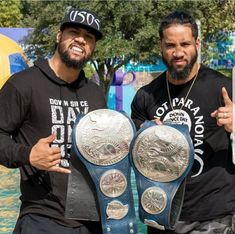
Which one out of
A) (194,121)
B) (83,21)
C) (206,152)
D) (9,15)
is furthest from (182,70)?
(9,15)

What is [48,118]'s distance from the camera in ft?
7.75

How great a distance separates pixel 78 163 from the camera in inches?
92.4

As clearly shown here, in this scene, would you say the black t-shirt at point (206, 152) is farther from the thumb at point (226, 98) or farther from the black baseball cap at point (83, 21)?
the black baseball cap at point (83, 21)

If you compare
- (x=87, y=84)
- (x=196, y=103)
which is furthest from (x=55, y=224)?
(x=196, y=103)

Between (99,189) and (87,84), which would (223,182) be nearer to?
(99,189)

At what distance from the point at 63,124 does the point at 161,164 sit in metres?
0.51

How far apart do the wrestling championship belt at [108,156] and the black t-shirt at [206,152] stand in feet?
1.16

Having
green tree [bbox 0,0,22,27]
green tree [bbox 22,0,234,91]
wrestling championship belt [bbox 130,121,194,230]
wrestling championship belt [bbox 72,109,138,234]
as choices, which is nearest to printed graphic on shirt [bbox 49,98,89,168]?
wrestling championship belt [bbox 72,109,138,234]

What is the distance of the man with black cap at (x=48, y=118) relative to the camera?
2293 millimetres

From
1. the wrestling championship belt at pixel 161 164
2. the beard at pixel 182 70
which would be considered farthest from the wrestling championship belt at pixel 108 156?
the beard at pixel 182 70

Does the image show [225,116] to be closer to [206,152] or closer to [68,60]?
[206,152]

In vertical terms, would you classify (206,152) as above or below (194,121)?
below

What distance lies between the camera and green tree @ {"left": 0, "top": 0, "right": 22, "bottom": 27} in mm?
22734

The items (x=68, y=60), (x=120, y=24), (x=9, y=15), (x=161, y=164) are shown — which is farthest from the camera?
(x=9, y=15)
